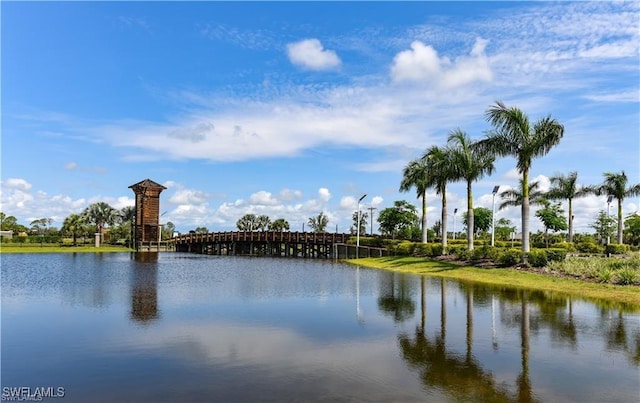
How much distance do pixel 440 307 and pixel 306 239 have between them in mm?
58977

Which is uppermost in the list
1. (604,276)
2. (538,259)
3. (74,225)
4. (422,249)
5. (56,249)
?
(74,225)

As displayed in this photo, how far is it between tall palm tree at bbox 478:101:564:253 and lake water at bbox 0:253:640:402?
11.8 m

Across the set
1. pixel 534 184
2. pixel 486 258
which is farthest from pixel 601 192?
pixel 486 258

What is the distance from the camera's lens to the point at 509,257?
109ft

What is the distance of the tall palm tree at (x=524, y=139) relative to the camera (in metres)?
33.1

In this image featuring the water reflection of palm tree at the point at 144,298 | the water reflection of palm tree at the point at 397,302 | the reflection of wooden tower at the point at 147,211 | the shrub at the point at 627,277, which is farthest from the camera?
the reflection of wooden tower at the point at 147,211

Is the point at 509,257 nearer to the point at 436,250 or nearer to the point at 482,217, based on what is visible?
the point at 436,250

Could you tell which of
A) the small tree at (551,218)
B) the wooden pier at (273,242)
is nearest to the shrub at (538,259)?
the wooden pier at (273,242)

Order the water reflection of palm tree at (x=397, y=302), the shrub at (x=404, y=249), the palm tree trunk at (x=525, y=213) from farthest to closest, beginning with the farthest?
the shrub at (x=404, y=249) → the palm tree trunk at (x=525, y=213) → the water reflection of palm tree at (x=397, y=302)

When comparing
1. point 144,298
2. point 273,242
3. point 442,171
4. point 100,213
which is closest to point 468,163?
point 442,171

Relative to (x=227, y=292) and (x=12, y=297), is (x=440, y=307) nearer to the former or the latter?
(x=227, y=292)

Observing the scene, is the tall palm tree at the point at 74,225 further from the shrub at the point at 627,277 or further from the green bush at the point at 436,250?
the shrub at the point at 627,277

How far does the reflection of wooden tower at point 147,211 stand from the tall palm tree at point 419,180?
1864 inches

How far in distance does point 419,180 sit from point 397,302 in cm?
3069
